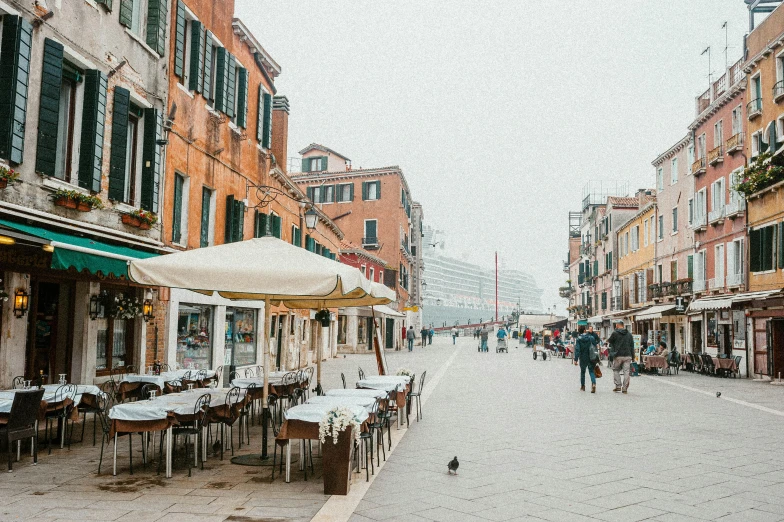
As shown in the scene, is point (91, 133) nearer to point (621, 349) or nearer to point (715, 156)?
point (621, 349)

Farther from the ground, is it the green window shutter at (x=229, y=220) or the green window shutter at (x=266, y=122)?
the green window shutter at (x=266, y=122)

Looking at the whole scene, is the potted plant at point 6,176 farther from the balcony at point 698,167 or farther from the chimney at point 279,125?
the balcony at point 698,167

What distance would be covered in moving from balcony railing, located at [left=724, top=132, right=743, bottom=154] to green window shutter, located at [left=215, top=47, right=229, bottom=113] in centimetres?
1871

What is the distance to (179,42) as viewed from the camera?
1358 cm

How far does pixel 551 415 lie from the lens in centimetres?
1162

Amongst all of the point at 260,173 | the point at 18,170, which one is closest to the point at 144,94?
the point at 18,170

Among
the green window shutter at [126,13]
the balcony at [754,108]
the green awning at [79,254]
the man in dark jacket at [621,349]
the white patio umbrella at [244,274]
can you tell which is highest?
the balcony at [754,108]

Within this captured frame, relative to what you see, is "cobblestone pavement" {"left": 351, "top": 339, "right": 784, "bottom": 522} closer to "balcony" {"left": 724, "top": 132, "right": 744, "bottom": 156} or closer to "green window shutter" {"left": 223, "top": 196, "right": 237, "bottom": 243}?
"green window shutter" {"left": 223, "top": 196, "right": 237, "bottom": 243}

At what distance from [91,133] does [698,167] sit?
24969 mm

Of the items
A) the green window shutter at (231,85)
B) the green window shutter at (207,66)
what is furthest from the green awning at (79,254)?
the green window shutter at (231,85)

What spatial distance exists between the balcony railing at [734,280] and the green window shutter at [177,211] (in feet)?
63.8

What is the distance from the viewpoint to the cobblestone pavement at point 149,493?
206 inches

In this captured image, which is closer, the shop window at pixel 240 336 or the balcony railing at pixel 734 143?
the shop window at pixel 240 336

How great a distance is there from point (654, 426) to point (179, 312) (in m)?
9.47
